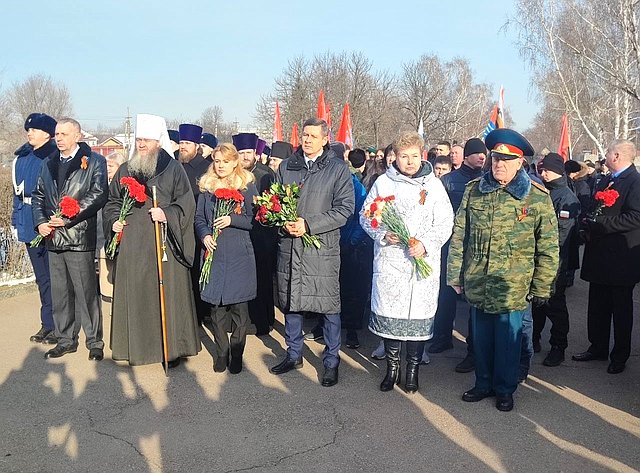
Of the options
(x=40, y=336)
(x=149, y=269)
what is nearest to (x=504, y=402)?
(x=149, y=269)

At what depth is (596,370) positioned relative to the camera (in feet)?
17.2

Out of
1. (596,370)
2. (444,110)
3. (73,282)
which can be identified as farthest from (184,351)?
(444,110)

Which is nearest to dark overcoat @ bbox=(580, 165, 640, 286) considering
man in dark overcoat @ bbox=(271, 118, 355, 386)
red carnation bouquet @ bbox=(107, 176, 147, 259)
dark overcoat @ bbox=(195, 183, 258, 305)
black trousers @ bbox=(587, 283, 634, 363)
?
black trousers @ bbox=(587, 283, 634, 363)

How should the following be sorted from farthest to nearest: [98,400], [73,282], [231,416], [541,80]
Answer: [541,80]
[73,282]
[98,400]
[231,416]

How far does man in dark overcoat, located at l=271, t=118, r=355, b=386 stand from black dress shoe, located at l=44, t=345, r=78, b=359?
2.24 meters

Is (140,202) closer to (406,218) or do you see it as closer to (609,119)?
(406,218)

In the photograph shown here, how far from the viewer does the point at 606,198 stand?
5.07 metres

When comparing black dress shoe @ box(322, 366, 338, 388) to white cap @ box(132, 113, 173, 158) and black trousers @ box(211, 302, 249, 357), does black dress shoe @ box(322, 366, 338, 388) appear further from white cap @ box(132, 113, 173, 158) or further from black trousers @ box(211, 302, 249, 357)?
white cap @ box(132, 113, 173, 158)

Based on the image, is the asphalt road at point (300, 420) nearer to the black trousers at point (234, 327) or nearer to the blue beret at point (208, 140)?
the black trousers at point (234, 327)

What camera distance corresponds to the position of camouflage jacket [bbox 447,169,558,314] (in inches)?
168

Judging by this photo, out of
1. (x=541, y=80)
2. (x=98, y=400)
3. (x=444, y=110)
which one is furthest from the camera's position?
(x=444, y=110)

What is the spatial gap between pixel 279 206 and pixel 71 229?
2.10 metres

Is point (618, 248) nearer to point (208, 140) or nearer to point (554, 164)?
point (554, 164)

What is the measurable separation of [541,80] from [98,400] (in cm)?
2705
